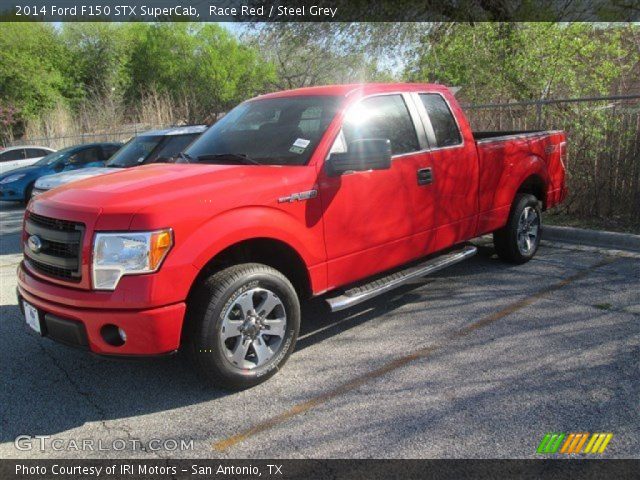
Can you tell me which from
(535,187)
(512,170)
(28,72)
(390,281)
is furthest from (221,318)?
(28,72)

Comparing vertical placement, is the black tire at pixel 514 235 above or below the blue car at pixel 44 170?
below

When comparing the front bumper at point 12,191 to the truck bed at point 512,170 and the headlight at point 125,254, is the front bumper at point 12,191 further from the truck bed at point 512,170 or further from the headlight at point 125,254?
the headlight at point 125,254

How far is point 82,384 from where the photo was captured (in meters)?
3.82

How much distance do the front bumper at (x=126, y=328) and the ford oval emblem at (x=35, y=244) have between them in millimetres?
515

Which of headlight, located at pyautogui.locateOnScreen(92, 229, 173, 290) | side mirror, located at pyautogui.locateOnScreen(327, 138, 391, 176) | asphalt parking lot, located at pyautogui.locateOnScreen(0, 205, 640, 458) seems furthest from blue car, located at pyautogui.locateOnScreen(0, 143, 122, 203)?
headlight, located at pyautogui.locateOnScreen(92, 229, 173, 290)

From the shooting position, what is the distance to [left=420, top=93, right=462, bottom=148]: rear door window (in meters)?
5.02

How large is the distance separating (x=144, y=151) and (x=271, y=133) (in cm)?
572

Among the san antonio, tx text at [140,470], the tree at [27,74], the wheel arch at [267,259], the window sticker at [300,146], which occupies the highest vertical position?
the tree at [27,74]

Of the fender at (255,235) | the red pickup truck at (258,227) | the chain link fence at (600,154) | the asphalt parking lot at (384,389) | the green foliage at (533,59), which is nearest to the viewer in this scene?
the asphalt parking lot at (384,389)

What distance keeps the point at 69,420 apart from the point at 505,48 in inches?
388

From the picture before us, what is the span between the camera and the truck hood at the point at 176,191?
10.6 feet

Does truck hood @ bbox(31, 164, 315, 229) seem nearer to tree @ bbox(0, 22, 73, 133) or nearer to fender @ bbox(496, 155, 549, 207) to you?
fender @ bbox(496, 155, 549, 207)

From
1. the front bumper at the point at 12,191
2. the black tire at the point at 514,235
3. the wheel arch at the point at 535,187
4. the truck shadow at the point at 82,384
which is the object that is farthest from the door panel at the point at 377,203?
the front bumper at the point at 12,191

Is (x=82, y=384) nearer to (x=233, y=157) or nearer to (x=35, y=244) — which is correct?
(x=35, y=244)
